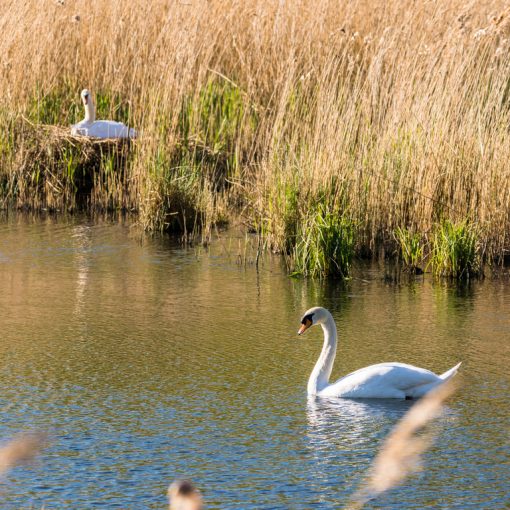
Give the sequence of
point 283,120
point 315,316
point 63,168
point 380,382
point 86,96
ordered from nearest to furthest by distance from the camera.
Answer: point 380,382 → point 315,316 → point 283,120 → point 86,96 → point 63,168

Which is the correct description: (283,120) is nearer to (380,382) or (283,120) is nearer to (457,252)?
(457,252)

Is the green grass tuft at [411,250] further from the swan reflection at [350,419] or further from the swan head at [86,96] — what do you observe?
the swan head at [86,96]

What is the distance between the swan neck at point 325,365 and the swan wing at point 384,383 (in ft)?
0.12

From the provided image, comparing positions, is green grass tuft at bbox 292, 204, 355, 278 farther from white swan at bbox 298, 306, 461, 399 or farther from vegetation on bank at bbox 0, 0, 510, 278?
white swan at bbox 298, 306, 461, 399

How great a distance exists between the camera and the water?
3.84 metres

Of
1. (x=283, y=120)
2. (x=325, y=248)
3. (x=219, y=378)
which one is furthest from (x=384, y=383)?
(x=283, y=120)

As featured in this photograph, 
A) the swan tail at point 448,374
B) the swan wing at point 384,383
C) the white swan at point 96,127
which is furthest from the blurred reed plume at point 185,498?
the white swan at point 96,127

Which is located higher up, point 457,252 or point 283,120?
point 283,120

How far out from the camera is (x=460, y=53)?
8.39 meters

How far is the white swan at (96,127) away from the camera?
10531 millimetres

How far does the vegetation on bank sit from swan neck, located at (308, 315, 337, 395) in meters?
2.47

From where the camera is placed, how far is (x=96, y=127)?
34.7ft

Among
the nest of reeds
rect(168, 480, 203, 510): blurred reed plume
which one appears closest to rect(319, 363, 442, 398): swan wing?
rect(168, 480, 203, 510): blurred reed plume

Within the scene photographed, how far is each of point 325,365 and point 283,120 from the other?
5290mm
